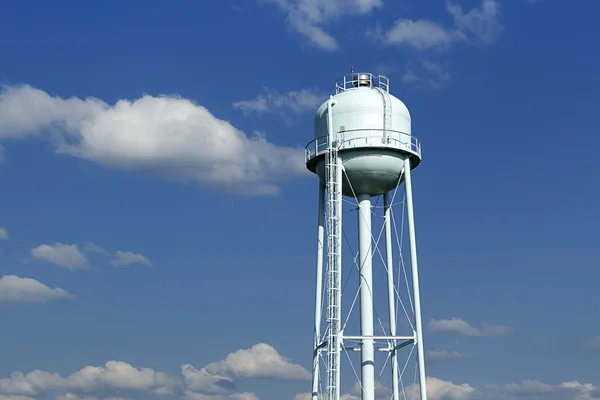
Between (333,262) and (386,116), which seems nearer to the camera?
(333,262)

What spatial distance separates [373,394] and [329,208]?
7.30 meters

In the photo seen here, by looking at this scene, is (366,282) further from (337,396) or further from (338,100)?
(338,100)

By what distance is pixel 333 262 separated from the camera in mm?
Result: 32719

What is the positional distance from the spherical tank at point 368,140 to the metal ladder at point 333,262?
55 cm

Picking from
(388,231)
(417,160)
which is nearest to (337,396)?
(388,231)

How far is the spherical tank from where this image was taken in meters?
33.6

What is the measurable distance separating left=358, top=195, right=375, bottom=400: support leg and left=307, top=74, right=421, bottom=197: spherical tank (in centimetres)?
101

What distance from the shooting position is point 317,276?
112 ft

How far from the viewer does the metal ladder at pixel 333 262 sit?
1219 inches

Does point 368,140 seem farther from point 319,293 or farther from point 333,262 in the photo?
point 319,293

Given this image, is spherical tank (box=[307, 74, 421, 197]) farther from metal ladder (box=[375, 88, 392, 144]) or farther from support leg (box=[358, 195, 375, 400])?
support leg (box=[358, 195, 375, 400])

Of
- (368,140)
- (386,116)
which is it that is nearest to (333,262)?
(368,140)

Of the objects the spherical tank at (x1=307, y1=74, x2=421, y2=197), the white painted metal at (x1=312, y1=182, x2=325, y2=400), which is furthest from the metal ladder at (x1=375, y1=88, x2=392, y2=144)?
the white painted metal at (x1=312, y1=182, x2=325, y2=400)

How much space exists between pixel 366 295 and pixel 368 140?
609 centimetres
